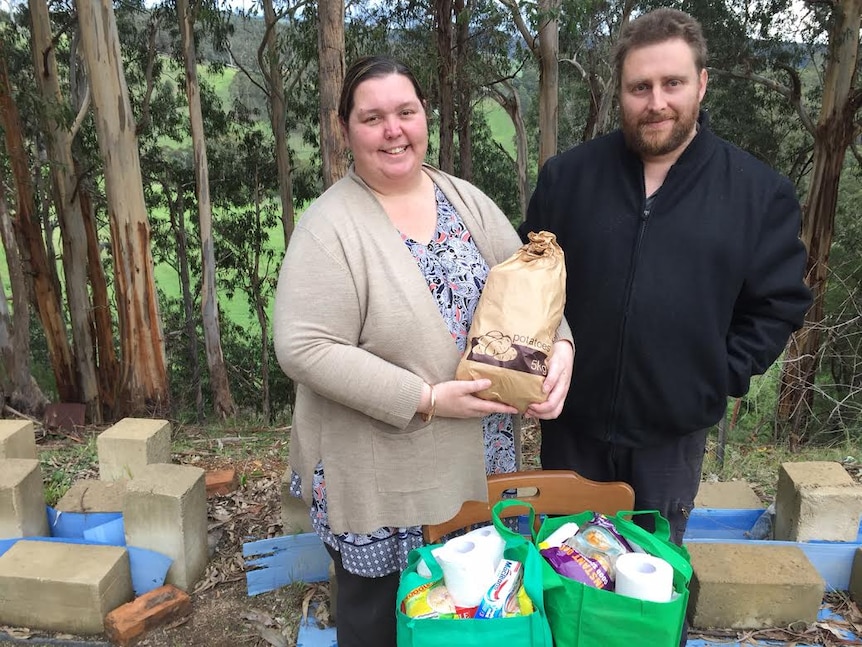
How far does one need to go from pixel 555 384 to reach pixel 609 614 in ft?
2.03

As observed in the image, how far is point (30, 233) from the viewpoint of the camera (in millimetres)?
9180

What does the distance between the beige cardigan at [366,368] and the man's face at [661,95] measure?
2.01 feet

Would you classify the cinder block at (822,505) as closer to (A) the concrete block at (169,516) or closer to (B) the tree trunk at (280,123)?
(A) the concrete block at (169,516)

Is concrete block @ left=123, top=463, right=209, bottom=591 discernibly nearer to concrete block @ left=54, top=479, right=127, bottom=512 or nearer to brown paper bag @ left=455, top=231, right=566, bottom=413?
concrete block @ left=54, top=479, right=127, bottom=512

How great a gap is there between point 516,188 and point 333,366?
16.0 metres

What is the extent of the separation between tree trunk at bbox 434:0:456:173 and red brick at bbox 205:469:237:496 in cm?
886

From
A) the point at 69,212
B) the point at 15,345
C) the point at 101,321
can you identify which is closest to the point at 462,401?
the point at 15,345

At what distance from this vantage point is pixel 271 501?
12.0ft

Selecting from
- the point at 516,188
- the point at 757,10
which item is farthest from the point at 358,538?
the point at 516,188

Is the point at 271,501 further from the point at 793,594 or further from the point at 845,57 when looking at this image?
the point at 845,57

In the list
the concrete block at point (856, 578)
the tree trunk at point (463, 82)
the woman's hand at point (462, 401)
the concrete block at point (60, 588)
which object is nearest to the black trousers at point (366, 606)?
the woman's hand at point (462, 401)

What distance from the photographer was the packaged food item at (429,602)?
4.34 ft

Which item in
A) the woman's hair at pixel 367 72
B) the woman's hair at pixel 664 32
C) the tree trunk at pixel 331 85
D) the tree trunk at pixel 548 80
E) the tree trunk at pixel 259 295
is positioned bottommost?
the tree trunk at pixel 259 295

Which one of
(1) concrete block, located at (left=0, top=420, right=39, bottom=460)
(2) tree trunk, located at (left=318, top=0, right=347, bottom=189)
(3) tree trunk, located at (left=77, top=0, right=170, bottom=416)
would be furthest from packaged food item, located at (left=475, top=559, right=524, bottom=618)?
(3) tree trunk, located at (left=77, top=0, right=170, bottom=416)
